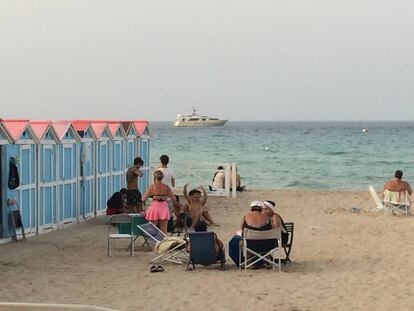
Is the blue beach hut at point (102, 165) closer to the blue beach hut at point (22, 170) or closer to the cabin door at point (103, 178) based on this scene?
the cabin door at point (103, 178)

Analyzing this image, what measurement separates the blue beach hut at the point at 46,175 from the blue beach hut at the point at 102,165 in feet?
7.09

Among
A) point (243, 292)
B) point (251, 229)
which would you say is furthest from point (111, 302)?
point (251, 229)

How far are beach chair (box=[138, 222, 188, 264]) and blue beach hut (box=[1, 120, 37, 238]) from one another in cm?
232

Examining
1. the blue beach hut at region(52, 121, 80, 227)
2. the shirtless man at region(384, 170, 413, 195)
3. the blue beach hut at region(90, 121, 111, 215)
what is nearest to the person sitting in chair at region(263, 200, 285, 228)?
the blue beach hut at region(52, 121, 80, 227)

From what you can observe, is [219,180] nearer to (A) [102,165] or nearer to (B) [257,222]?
(A) [102,165]

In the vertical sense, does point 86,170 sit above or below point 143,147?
below

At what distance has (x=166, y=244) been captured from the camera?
1112cm

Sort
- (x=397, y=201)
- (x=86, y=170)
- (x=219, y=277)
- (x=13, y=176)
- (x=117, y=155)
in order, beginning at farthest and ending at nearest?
(x=117, y=155)
(x=397, y=201)
(x=86, y=170)
(x=13, y=176)
(x=219, y=277)

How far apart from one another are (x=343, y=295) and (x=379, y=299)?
1.34ft

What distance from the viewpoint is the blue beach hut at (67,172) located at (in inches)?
583

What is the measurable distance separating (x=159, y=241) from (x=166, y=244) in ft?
1.14

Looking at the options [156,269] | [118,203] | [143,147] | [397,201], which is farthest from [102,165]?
[156,269]

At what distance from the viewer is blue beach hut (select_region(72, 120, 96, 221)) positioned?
15891 millimetres

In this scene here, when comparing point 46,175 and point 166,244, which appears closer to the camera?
point 166,244
